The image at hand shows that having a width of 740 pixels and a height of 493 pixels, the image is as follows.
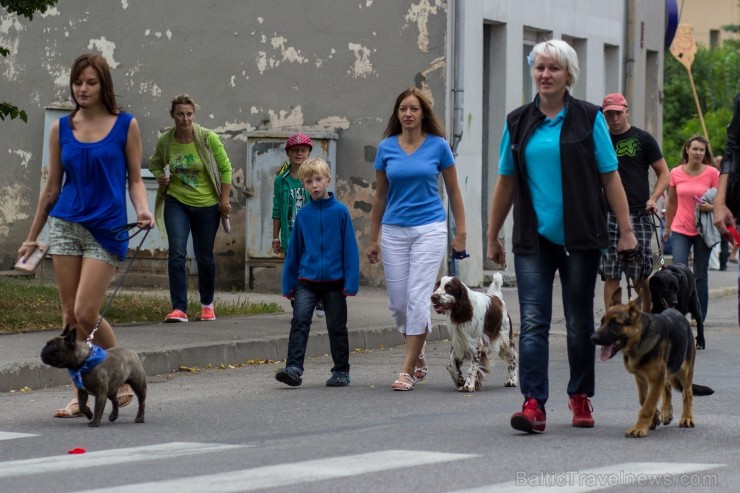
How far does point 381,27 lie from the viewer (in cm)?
1873

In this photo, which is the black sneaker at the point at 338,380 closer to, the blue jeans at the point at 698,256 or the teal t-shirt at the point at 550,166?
the teal t-shirt at the point at 550,166

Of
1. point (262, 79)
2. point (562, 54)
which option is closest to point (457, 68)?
point (262, 79)

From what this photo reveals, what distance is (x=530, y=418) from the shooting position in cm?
802

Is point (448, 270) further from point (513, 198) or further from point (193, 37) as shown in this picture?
point (513, 198)

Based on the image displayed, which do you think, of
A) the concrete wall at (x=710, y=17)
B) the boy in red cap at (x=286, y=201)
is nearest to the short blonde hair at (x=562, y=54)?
the boy in red cap at (x=286, y=201)

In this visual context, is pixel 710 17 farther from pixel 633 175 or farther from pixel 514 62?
pixel 633 175

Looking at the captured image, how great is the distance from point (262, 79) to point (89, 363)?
11092 mm

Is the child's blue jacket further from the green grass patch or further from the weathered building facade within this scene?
the weathered building facade

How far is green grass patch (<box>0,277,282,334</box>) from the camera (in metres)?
13.0

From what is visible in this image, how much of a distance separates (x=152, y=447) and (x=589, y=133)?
2669 millimetres

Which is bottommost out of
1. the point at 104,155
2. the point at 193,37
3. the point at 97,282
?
the point at 97,282

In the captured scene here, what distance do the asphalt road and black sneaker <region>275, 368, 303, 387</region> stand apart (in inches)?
5.1

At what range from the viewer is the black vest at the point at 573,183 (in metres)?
8.02

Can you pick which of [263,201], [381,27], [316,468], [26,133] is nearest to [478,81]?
[381,27]
